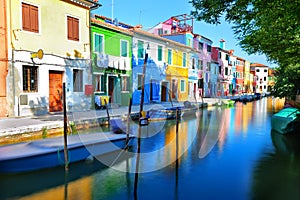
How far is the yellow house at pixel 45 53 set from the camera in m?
11.1

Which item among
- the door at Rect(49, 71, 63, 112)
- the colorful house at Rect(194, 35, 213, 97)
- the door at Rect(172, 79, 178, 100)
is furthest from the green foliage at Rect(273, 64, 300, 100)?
the door at Rect(49, 71, 63, 112)

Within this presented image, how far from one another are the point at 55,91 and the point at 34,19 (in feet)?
11.9

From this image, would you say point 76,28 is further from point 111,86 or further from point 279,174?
point 279,174

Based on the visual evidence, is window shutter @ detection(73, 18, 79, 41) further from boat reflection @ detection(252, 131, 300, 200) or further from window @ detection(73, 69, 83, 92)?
boat reflection @ detection(252, 131, 300, 200)

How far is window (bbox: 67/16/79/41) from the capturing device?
13.7m

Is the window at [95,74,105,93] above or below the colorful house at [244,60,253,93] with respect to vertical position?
below

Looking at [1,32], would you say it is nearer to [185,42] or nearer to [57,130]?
[57,130]

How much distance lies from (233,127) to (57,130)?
939cm

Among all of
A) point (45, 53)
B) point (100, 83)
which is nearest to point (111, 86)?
point (100, 83)

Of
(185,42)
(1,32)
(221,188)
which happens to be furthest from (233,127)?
(185,42)

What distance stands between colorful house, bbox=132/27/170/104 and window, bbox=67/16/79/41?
18.5 ft

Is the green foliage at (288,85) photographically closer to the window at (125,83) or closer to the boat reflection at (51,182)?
the window at (125,83)

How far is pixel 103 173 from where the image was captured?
6.61 m

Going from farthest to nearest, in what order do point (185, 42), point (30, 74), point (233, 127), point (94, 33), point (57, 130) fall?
point (185, 42) < point (94, 33) < point (233, 127) < point (30, 74) < point (57, 130)
